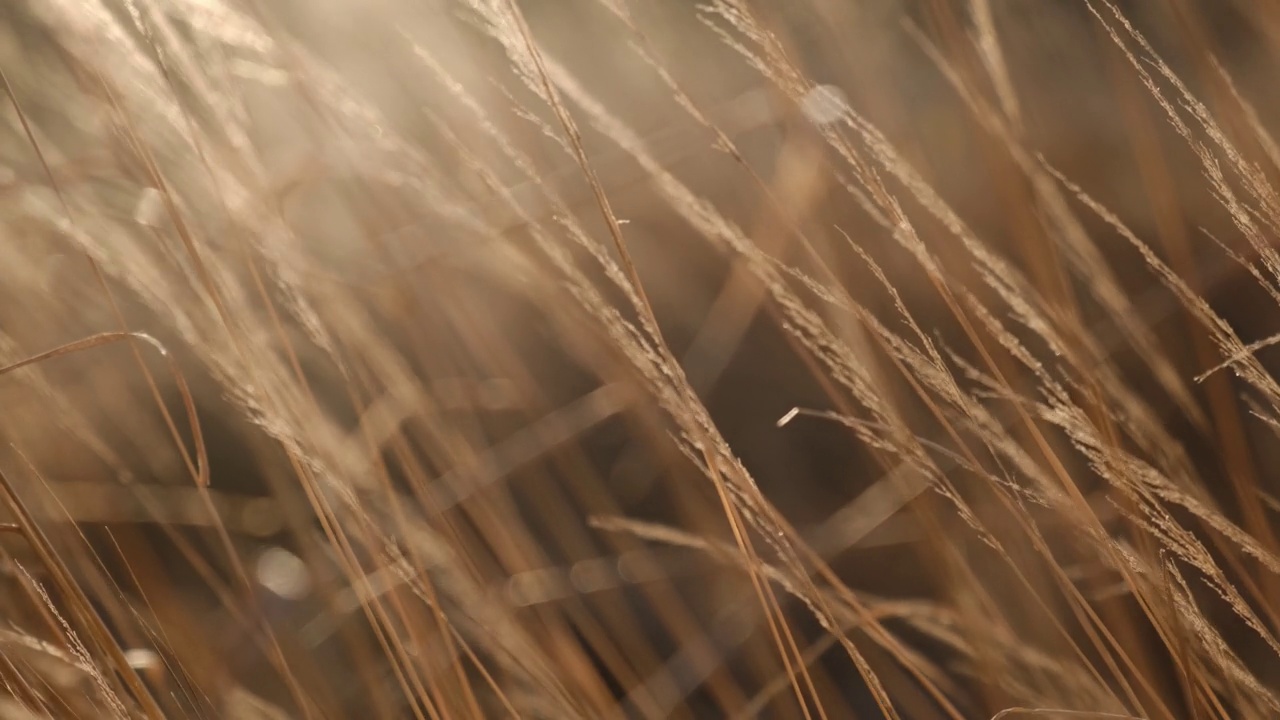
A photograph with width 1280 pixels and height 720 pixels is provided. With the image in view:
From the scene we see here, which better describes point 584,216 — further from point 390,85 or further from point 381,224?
point 381,224

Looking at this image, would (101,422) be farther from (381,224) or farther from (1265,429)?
(1265,429)

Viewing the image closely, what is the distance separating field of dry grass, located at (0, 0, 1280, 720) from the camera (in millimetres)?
694

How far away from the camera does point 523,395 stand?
132 centimetres

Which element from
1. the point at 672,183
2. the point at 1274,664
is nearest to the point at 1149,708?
the point at 1274,664

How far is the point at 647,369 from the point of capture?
0.67 m

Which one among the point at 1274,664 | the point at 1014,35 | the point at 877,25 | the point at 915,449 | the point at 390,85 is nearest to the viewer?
the point at 915,449

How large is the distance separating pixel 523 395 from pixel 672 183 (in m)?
0.62

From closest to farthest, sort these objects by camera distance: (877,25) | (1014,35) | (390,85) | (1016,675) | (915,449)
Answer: (915,449) < (1016,675) < (1014,35) < (877,25) < (390,85)

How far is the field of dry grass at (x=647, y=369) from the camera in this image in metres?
0.69

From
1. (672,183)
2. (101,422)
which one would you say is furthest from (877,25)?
(101,422)

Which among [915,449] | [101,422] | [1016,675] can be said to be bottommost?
[1016,675]

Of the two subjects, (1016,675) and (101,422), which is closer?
(1016,675)

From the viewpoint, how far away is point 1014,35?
220 cm

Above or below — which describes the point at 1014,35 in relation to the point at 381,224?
below
